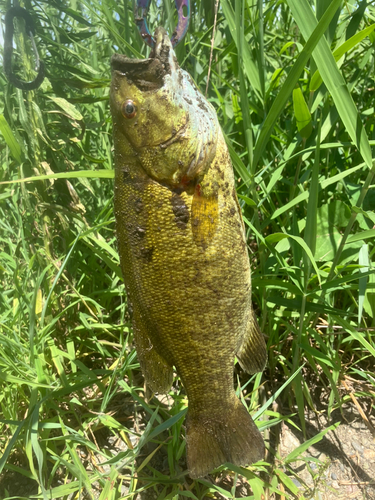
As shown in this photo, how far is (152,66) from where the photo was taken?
1065 mm

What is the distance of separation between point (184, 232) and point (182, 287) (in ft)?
0.58

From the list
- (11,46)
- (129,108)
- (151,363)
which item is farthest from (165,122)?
(151,363)

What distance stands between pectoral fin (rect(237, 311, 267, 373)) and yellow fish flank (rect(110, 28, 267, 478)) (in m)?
0.13

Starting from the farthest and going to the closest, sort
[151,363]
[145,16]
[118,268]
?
[118,268] → [151,363] → [145,16]

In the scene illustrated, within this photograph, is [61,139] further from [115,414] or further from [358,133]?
[115,414]

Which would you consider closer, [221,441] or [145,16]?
[145,16]

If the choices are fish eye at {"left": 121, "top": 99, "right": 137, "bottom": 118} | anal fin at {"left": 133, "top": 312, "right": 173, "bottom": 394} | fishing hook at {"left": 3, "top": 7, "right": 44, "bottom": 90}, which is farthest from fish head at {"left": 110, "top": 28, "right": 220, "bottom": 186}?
anal fin at {"left": 133, "top": 312, "right": 173, "bottom": 394}

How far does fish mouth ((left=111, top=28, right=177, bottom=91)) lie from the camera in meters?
1.03

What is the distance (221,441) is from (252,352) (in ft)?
1.07

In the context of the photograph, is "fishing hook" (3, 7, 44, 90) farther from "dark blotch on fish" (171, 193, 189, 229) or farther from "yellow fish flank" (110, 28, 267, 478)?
"dark blotch on fish" (171, 193, 189, 229)

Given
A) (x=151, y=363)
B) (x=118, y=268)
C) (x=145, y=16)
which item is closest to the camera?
(x=145, y=16)

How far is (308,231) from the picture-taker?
138 cm

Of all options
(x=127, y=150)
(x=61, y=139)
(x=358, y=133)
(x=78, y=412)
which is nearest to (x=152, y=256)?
(x=127, y=150)

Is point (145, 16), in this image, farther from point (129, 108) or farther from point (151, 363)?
point (151, 363)
